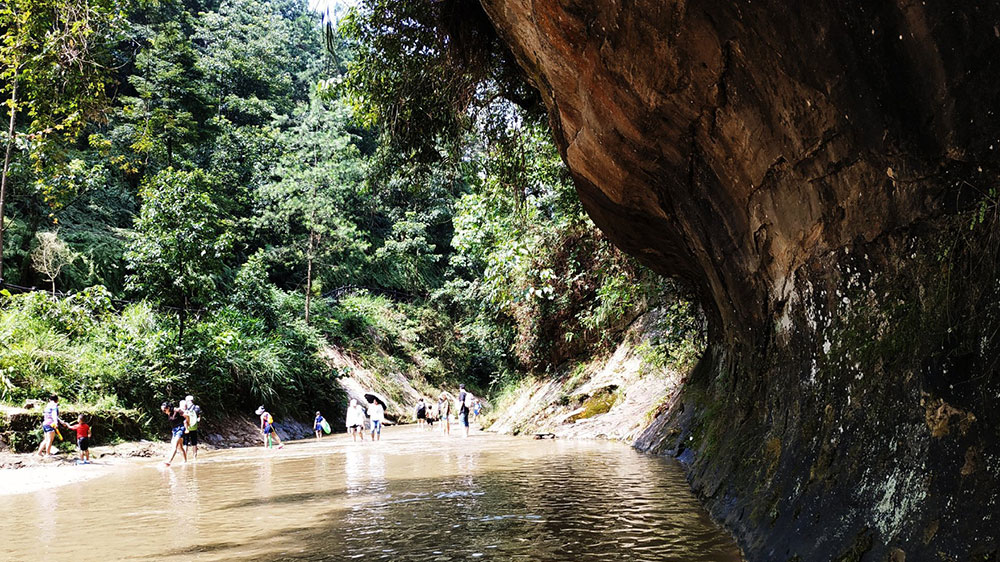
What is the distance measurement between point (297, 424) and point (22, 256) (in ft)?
35.2

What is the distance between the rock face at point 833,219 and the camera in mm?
3352

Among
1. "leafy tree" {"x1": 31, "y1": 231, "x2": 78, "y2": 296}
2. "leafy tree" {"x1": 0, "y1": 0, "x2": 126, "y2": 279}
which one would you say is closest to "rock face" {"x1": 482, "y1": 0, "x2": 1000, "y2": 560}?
"leafy tree" {"x1": 0, "y1": 0, "x2": 126, "y2": 279}

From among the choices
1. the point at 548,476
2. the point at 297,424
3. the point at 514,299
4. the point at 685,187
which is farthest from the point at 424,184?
the point at 297,424

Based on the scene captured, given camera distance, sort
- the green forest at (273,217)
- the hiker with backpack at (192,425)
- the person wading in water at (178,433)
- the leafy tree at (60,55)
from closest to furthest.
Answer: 1. the leafy tree at (60,55)
2. the green forest at (273,217)
3. the person wading in water at (178,433)
4. the hiker with backpack at (192,425)

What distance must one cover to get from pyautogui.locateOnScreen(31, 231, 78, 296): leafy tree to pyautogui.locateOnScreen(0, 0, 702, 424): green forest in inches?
5.0

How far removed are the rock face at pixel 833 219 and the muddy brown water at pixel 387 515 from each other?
944 millimetres

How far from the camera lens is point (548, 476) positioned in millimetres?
9883

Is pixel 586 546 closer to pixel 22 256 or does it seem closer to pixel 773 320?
pixel 773 320

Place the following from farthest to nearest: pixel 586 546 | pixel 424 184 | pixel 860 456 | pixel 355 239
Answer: pixel 355 239
pixel 424 184
pixel 586 546
pixel 860 456

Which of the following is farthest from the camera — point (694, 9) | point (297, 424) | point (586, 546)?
point (297, 424)

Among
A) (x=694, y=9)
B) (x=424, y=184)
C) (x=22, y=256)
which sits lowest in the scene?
(x=694, y=9)

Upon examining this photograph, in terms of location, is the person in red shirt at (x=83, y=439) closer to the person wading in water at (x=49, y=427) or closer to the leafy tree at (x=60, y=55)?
the person wading in water at (x=49, y=427)

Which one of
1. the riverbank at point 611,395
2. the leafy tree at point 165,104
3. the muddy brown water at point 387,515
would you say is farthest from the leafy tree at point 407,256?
the muddy brown water at point 387,515

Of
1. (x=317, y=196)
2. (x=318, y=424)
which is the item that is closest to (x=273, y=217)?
(x=317, y=196)
